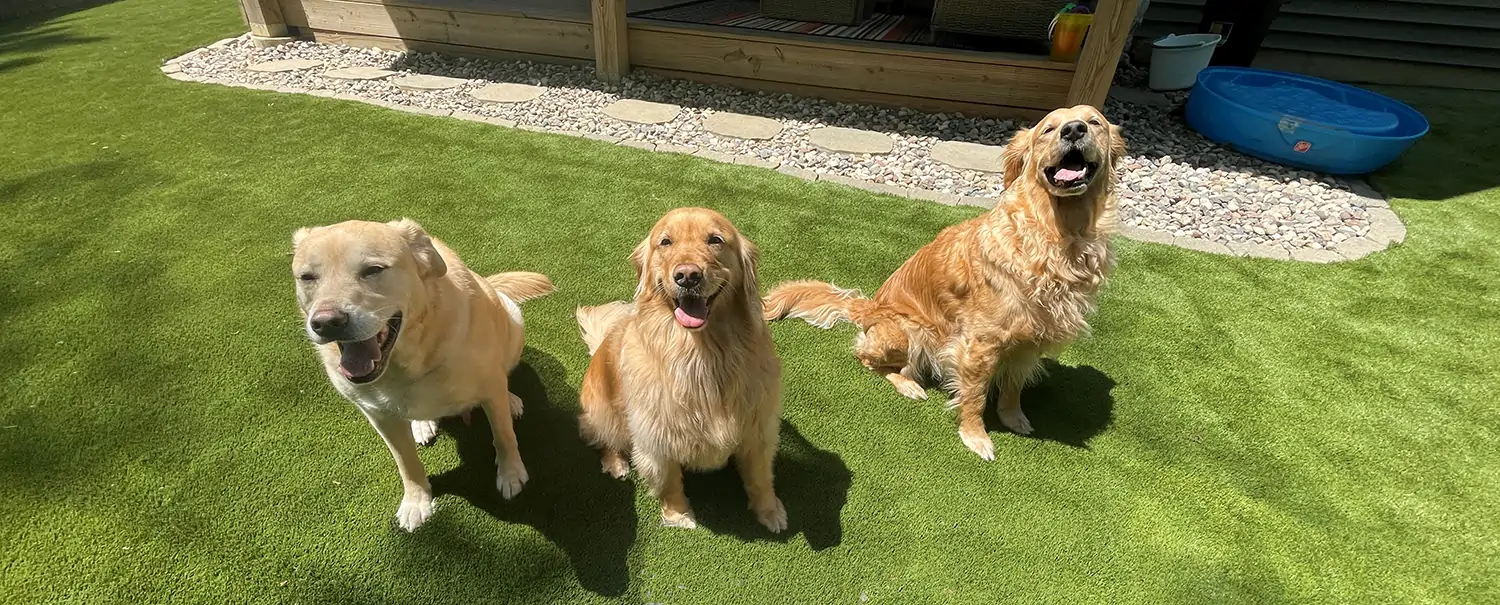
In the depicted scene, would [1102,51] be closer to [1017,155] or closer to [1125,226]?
[1125,226]

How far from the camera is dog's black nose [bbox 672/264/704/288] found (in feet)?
6.14

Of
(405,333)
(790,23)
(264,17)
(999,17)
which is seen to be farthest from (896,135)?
(264,17)

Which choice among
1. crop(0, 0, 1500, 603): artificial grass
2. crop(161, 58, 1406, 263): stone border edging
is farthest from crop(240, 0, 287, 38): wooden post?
crop(0, 0, 1500, 603): artificial grass

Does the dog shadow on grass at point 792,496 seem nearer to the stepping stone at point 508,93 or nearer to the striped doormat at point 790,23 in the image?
the stepping stone at point 508,93

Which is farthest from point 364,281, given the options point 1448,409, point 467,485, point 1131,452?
point 1448,409

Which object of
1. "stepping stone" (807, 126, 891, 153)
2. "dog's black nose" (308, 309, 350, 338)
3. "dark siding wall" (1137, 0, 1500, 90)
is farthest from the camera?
"dark siding wall" (1137, 0, 1500, 90)

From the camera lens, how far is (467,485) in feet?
8.71

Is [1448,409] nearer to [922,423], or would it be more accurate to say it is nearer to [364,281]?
[922,423]

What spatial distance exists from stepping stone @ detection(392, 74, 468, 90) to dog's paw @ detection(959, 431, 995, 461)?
7.32 m

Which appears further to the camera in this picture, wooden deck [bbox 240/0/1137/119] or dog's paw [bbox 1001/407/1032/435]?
wooden deck [bbox 240/0/1137/119]

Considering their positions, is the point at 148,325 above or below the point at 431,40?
below

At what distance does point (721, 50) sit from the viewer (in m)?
7.05

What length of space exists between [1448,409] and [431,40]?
1081cm

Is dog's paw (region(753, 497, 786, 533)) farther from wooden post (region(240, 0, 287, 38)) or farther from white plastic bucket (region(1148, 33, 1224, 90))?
wooden post (region(240, 0, 287, 38))
